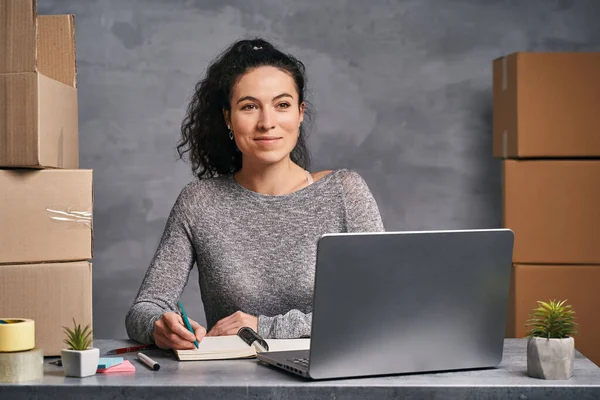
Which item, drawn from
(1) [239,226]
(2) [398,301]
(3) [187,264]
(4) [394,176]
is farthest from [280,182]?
(4) [394,176]

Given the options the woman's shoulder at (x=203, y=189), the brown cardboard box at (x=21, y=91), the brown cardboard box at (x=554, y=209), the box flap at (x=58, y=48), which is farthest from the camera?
the brown cardboard box at (x=554, y=209)

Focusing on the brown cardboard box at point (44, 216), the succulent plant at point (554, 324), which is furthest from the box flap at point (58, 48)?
the succulent plant at point (554, 324)

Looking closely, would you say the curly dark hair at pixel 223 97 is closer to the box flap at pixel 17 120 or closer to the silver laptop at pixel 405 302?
the box flap at pixel 17 120

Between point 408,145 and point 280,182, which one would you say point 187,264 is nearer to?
point 280,182

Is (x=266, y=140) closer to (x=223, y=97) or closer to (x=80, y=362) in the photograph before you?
(x=223, y=97)

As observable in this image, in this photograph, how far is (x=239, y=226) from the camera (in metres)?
2.10

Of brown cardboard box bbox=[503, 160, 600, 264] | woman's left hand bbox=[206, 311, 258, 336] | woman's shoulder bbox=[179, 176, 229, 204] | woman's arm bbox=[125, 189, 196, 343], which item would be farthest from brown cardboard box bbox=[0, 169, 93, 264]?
brown cardboard box bbox=[503, 160, 600, 264]

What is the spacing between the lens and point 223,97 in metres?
2.22

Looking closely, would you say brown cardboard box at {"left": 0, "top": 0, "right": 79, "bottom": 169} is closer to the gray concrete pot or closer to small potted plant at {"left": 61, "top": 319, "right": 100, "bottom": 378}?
small potted plant at {"left": 61, "top": 319, "right": 100, "bottom": 378}

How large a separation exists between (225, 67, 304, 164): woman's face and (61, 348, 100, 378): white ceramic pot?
0.87m

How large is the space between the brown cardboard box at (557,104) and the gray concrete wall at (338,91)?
50cm

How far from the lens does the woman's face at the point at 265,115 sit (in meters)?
2.09

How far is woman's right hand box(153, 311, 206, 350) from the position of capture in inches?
60.1

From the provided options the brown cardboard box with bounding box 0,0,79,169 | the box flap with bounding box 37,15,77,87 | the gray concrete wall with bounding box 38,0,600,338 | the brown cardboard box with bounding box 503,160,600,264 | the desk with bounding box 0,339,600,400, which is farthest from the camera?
the gray concrete wall with bounding box 38,0,600,338
